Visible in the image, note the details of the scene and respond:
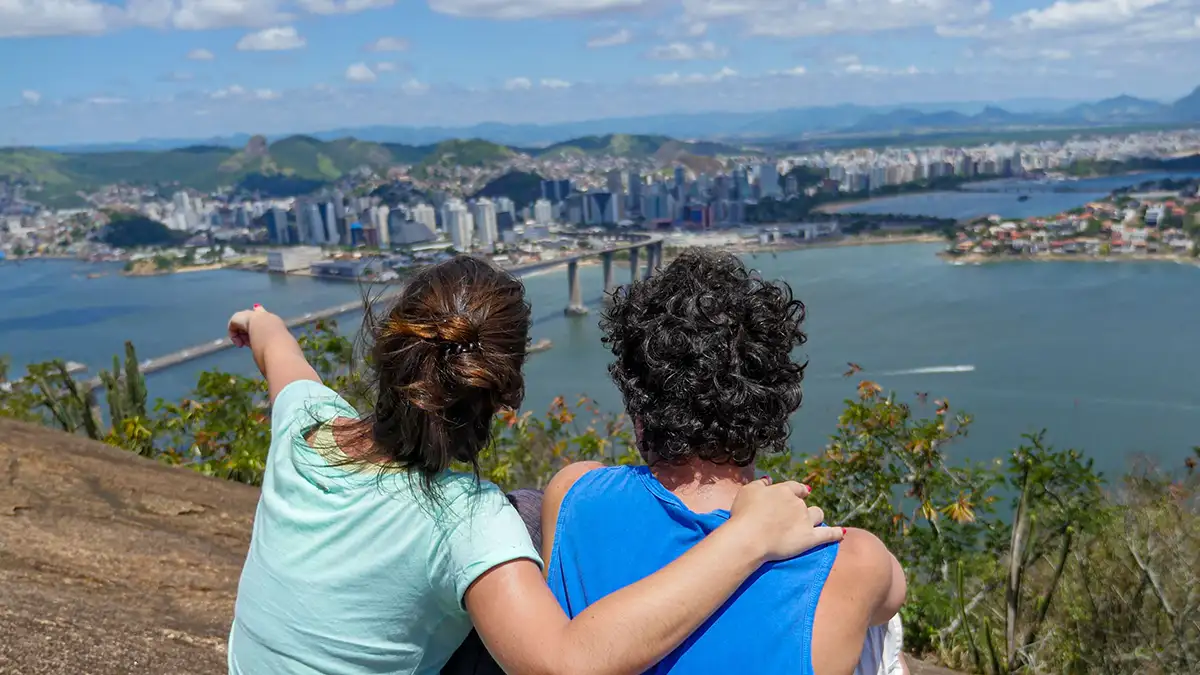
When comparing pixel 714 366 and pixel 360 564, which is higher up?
pixel 714 366

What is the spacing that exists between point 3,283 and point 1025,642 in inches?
1299

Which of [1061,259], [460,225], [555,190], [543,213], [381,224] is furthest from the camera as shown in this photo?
[555,190]

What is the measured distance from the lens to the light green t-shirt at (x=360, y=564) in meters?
0.68

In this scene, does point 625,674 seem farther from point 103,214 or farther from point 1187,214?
point 103,214

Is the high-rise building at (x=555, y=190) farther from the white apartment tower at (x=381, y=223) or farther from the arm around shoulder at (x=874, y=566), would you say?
the arm around shoulder at (x=874, y=566)

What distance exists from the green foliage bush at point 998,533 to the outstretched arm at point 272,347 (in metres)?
0.84

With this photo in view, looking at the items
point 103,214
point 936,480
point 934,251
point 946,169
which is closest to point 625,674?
point 936,480

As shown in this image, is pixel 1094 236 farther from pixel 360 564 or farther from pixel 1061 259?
pixel 360 564

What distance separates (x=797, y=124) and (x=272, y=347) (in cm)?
13625

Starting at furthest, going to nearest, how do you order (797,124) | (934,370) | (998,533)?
(797,124)
(934,370)
(998,533)

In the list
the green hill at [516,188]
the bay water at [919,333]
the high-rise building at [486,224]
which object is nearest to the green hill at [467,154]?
the green hill at [516,188]

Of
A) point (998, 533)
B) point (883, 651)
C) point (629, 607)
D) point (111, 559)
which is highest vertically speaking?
point (629, 607)

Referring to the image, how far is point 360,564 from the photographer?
70cm

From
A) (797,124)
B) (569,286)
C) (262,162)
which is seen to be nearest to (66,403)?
(569,286)
